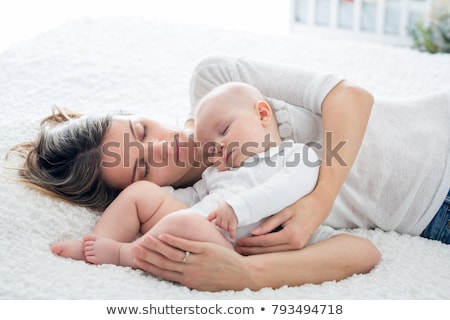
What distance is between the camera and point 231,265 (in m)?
1.22

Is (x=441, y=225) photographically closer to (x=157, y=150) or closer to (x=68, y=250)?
(x=157, y=150)

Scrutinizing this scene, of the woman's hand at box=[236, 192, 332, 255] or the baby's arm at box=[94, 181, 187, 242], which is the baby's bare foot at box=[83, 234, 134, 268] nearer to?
the baby's arm at box=[94, 181, 187, 242]

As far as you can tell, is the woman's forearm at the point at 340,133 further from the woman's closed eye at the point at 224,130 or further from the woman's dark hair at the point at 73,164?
the woman's dark hair at the point at 73,164

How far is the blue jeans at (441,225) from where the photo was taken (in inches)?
57.9

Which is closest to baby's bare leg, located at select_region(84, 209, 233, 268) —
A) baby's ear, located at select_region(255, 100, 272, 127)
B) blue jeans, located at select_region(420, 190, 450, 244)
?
baby's ear, located at select_region(255, 100, 272, 127)

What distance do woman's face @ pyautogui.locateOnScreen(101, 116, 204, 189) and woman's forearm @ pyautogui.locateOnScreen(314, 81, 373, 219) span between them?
32cm

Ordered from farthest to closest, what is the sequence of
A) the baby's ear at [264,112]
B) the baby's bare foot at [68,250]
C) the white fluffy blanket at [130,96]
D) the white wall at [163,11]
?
the white wall at [163,11] → the baby's ear at [264,112] → the baby's bare foot at [68,250] → the white fluffy blanket at [130,96]

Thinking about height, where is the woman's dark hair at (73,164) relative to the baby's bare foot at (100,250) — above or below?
above

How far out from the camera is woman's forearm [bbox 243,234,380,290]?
1231 mm

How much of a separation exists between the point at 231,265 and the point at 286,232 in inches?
5.5

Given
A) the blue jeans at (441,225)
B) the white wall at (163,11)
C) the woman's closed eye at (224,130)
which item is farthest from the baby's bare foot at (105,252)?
the white wall at (163,11)

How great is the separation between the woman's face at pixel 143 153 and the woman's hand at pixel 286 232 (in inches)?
10.6

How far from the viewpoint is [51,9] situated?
12.5ft

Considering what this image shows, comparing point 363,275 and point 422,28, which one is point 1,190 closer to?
point 363,275
